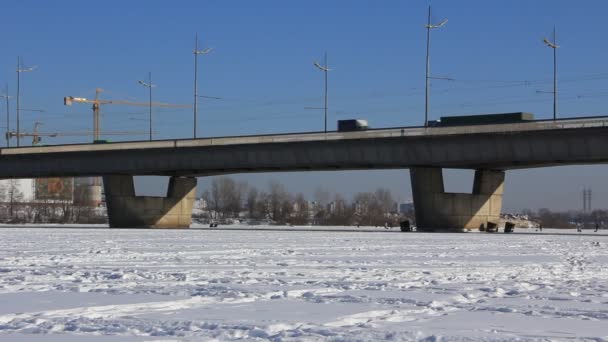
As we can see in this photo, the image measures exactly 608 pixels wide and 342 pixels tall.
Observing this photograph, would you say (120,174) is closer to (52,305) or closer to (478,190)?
(478,190)

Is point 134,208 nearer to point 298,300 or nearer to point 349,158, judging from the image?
point 349,158

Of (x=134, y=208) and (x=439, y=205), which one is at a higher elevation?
(x=439, y=205)

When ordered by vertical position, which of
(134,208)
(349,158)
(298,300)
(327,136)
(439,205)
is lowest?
(298,300)

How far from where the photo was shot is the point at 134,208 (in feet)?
268

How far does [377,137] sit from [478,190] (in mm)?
10085

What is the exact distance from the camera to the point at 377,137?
68938 millimetres

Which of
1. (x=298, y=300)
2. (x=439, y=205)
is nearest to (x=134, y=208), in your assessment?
(x=439, y=205)

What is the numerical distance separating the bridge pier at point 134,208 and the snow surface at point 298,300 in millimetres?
57748

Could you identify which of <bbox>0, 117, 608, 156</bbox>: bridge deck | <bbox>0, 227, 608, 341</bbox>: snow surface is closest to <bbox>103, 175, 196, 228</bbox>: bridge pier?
<bbox>0, 117, 608, 156</bbox>: bridge deck

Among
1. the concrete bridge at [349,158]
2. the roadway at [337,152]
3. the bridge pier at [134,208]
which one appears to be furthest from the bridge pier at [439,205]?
the bridge pier at [134,208]

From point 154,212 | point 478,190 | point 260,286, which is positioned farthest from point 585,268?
point 154,212

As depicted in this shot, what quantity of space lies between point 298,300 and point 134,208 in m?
69.0

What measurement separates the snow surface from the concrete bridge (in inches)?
1538

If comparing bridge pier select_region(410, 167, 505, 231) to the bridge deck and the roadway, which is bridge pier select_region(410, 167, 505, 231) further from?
the bridge deck
